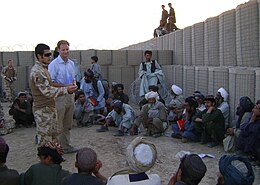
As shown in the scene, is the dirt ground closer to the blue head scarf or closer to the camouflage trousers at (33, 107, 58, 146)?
the camouflage trousers at (33, 107, 58, 146)

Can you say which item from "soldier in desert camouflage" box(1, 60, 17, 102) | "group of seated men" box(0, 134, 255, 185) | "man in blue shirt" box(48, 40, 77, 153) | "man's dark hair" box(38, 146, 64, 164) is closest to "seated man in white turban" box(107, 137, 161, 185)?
"group of seated men" box(0, 134, 255, 185)

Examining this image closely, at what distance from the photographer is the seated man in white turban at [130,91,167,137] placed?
6.54 meters

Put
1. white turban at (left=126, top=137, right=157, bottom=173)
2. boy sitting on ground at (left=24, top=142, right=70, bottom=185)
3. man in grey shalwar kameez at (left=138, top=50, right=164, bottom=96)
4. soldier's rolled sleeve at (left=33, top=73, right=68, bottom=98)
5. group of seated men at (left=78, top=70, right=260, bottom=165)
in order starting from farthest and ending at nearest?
man in grey shalwar kameez at (left=138, top=50, right=164, bottom=96) < group of seated men at (left=78, top=70, right=260, bottom=165) < soldier's rolled sleeve at (left=33, top=73, right=68, bottom=98) < boy sitting on ground at (left=24, top=142, right=70, bottom=185) < white turban at (left=126, top=137, right=157, bottom=173)

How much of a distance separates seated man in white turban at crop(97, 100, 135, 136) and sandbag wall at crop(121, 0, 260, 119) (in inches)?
71.4

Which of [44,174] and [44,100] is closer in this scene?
[44,174]

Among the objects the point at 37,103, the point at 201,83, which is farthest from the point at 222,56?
the point at 37,103

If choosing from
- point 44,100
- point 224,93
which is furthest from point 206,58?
point 44,100

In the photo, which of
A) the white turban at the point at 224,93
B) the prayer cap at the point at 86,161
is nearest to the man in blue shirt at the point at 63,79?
the prayer cap at the point at 86,161

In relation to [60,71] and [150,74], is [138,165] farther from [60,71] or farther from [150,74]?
[150,74]

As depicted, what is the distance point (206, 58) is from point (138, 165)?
6.70 metres

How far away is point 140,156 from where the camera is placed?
2.16m

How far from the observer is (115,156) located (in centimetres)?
537

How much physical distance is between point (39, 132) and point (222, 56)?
15.2 ft

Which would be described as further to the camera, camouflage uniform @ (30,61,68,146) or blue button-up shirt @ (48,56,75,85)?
blue button-up shirt @ (48,56,75,85)
